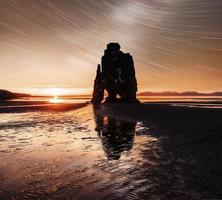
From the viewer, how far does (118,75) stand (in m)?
69.6

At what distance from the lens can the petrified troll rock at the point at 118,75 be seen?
226 feet

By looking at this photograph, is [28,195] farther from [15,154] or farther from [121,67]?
[121,67]

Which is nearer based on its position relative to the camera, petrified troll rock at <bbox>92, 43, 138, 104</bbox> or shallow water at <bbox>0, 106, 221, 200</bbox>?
shallow water at <bbox>0, 106, 221, 200</bbox>

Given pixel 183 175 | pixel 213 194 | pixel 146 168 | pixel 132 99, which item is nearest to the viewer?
pixel 213 194

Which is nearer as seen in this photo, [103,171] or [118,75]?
[103,171]

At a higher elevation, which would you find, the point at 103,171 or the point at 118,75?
the point at 118,75

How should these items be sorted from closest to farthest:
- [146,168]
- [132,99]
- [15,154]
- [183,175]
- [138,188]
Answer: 1. [138,188]
2. [183,175]
3. [146,168]
4. [15,154]
5. [132,99]

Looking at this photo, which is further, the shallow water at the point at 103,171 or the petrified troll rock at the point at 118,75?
the petrified troll rock at the point at 118,75

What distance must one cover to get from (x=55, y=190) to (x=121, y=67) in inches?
2551

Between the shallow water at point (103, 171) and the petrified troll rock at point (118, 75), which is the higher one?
the petrified troll rock at point (118, 75)

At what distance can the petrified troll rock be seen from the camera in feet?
226

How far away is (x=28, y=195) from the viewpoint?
6.15 m

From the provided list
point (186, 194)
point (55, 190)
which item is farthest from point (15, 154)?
point (186, 194)

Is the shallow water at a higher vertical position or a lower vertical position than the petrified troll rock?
lower
